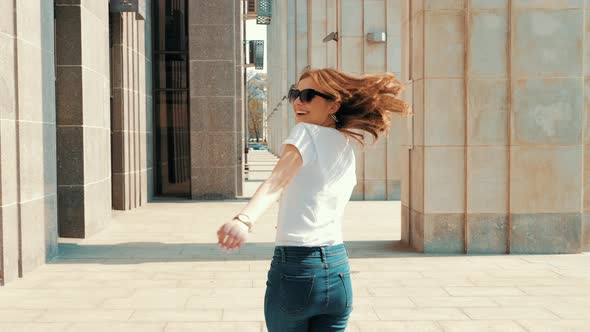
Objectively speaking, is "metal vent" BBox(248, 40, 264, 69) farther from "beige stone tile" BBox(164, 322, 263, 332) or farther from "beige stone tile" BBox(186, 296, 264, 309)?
"beige stone tile" BBox(164, 322, 263, 332)

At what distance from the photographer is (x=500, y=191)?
419 inches

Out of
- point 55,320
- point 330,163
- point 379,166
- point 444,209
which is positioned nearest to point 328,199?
point 330,163

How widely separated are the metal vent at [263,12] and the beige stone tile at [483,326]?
85.9 ft

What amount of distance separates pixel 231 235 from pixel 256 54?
117 ft

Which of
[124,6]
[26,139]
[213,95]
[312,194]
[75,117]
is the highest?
[124,6]

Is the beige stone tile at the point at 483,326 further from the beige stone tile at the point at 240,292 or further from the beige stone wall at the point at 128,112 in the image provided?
the beige stone wall at the point at 128,112

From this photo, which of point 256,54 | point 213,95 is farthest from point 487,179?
point 256,54

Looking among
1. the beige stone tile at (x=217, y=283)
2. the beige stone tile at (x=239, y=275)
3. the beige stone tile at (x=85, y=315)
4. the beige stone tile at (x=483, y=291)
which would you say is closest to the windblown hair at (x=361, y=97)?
the beige stone tile at (x=85, y=315)

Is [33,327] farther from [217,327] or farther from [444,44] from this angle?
[444,44]

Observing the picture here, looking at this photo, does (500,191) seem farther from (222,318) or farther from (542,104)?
(222,318)

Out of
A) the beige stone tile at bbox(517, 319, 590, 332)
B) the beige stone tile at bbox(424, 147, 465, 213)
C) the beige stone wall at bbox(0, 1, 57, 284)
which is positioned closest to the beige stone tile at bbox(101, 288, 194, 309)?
the beige stone wall at bbox(0, 1, 57, 284)

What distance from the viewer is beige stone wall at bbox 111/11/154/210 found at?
676 inches

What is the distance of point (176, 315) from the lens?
675 cm

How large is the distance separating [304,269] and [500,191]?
8.33 metres
